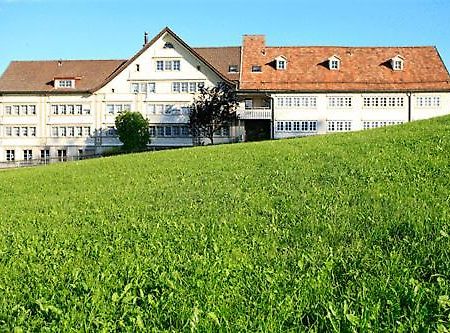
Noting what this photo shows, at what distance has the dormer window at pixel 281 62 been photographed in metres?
58.1

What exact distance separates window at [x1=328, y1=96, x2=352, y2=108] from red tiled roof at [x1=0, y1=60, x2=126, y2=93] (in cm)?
2642

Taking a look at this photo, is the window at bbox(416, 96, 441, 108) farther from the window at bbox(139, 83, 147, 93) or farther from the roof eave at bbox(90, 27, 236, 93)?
the window at bbox(139, 83, 147, 93)

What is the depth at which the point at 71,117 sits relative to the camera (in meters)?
63.9

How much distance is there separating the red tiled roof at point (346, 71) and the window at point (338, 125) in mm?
3399

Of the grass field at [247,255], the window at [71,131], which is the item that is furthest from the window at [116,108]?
the grass field at [247,255]

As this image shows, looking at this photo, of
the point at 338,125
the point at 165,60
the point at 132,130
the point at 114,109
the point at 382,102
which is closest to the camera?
the point at 132,130

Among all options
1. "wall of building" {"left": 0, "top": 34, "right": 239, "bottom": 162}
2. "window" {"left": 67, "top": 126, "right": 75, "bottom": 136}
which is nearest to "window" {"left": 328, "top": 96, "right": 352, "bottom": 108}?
"wall of building" {"left": 0, "top": 34, "right": 239, "bottom": 162}

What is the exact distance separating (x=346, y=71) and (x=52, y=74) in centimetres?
3432

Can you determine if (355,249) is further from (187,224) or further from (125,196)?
(125,196)

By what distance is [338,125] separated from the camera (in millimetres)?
58344

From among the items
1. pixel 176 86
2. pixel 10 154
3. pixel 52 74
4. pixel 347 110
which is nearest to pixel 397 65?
pixel 347 110

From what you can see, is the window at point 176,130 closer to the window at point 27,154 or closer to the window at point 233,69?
the window at point 233,69

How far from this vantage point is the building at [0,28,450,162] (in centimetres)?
5725

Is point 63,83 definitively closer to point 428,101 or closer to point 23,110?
point 23,110
